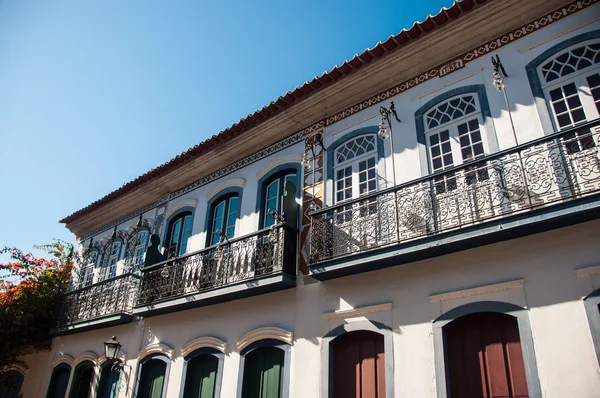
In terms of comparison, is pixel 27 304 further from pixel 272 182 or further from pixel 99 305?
pixel 272 182

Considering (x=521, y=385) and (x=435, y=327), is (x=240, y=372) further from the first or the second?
(x=521, y=385)

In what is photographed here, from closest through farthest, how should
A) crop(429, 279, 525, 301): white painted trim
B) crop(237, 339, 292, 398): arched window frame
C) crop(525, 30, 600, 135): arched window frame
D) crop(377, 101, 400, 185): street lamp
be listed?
1. crop(429, 279, 525, 301): white painted trim
2. crop(525, 30, 600, 135): arched window frame
3. crop(237, 339, 292, 398): arched window frame
4. crop(377, 101, 400, 185): street lamp

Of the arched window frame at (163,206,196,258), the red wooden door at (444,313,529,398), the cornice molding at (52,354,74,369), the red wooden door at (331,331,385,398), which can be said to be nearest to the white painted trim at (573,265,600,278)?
the red wooden door at (444,313,529,398)

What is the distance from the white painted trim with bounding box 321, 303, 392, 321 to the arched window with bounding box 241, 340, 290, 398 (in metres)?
0.86

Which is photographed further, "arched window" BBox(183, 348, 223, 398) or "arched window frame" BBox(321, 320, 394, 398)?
"arched window" BBox(183, 348, 223, 398)

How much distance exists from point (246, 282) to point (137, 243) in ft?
16.7

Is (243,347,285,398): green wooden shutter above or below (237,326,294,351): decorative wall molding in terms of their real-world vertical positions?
below

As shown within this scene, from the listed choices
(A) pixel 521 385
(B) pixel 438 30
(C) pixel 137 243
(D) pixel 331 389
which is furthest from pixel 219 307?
(B) pixel 438 30

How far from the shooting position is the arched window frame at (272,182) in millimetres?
8875

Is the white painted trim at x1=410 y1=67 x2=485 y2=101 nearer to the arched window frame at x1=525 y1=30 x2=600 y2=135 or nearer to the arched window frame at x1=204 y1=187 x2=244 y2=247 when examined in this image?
the arched window frame at x1=525 y1=30 x2=600 y2=135

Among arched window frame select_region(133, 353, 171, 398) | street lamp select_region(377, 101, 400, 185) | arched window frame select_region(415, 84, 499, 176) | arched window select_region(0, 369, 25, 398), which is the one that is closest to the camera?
arched window frame select_region(415, 84, 499, 176)

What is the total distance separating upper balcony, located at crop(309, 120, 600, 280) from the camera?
5.24 meters

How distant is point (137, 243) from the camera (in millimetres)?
11625

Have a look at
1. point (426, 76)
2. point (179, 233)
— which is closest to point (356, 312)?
point (426, 76)
